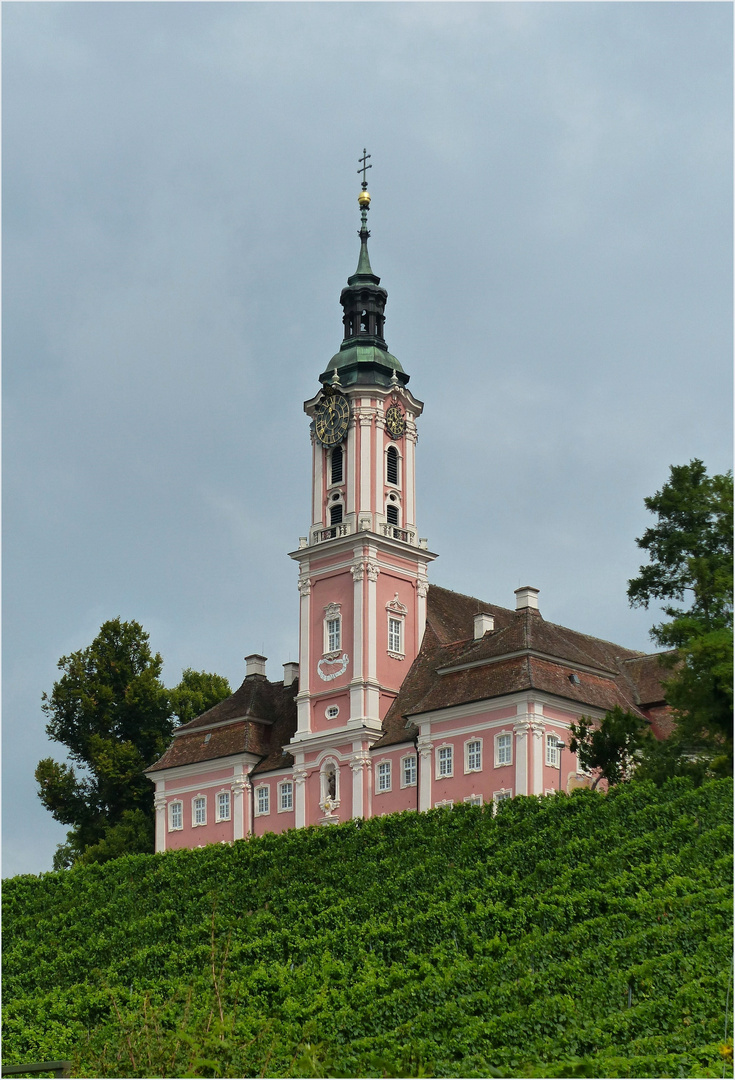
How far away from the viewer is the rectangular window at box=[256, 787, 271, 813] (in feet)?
235

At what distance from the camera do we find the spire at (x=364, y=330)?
7450cm

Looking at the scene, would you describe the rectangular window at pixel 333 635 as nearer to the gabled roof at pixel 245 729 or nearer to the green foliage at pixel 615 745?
the gabled roof at pixel 245 729

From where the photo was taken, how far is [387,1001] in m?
38.4

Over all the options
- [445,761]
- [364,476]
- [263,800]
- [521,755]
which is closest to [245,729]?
[263,800]

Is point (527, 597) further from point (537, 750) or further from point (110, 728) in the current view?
point (110, 728)

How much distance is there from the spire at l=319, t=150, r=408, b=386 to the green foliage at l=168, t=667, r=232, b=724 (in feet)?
59.2

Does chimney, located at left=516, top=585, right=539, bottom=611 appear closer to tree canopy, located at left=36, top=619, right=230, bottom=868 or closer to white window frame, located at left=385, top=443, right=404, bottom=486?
white window frame, located at left=385, top=443, right=404, bottom=486

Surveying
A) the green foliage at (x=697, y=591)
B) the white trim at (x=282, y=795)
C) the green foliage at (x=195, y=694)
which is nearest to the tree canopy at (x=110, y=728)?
the green foliage at (x=195, y=694)

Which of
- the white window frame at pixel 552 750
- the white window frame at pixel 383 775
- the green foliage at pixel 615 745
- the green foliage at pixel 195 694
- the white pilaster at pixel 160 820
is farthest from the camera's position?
Result: the green foliage at pixel 195 694

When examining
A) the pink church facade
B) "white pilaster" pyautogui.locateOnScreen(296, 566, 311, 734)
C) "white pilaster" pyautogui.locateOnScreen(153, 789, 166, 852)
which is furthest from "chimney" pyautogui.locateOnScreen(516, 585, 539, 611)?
"white pilaster" pyautogui.locateOnScreen(153, 789, 166, 852)

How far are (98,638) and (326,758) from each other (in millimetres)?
20040

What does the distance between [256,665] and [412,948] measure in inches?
1399

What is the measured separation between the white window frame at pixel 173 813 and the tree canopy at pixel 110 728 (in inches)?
163

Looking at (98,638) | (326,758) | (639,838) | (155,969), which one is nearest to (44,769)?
(98,638)
